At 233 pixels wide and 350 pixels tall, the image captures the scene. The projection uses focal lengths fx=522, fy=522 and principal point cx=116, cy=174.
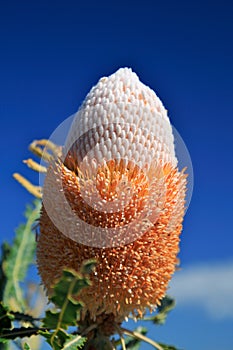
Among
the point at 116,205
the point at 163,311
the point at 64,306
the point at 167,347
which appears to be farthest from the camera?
the point at 163,311

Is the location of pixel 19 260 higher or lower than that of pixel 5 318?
higher

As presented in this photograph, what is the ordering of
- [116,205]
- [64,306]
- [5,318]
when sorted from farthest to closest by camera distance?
1. [5,318]
2. [116,205]
3. [64,306]

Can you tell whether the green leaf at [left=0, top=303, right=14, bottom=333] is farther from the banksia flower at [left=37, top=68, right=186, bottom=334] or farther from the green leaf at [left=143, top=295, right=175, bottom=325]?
the green leaf at [left=143, top=295, right=175, bottom=325]

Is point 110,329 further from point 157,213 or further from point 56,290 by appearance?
point 56,290

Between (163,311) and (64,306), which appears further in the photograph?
(163,311)

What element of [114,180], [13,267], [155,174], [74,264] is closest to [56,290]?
[74,264]

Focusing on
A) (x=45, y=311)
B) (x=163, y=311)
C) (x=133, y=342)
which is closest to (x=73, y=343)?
(x=45, y=311)

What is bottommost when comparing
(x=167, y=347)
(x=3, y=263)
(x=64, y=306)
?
(x=64, y=306)

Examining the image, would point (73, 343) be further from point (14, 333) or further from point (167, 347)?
point (167, 347)
